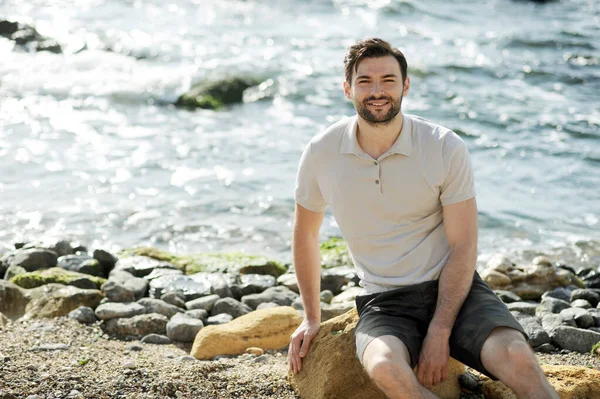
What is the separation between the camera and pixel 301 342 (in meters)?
5.38

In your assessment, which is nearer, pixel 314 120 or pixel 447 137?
pixel 447 137

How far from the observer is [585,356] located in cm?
672

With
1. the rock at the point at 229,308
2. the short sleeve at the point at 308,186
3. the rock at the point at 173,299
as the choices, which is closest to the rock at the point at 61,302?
the rock at the point at 173,299

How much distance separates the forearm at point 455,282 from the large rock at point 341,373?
0.56 meters

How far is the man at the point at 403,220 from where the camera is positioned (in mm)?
4582

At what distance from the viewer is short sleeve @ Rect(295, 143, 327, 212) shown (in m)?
5.14

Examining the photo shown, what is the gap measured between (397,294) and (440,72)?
16.0 meters

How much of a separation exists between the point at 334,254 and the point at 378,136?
530cm

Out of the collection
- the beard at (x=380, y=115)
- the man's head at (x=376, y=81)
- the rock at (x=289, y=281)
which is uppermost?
the man's head at (x=376, y=81)

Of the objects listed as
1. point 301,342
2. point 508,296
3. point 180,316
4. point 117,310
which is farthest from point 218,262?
point 301,342

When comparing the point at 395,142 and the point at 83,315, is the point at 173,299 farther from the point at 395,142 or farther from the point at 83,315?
the point at 395,142

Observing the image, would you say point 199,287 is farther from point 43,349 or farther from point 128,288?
point 43,349

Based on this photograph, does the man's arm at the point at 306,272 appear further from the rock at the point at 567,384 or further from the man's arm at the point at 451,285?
the rock at the point at 567,384

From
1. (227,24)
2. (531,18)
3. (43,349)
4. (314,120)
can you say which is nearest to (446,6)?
(531,18)
